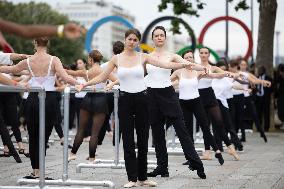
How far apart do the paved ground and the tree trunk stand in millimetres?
9324

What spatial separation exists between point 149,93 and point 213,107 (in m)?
3.46

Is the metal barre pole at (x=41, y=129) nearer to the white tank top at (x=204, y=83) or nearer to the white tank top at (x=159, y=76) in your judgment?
the white tank top at (x=159, y=76)

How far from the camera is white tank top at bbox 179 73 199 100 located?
44.0 feet

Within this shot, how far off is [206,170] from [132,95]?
10.5 ft

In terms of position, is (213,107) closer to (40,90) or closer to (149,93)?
(149,93)

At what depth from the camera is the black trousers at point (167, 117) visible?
38.3ft

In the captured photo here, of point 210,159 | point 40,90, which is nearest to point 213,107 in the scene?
point 210,159

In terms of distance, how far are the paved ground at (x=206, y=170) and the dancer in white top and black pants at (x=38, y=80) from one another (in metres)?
0.73

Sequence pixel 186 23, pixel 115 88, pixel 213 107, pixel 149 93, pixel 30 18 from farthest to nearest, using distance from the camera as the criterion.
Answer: pixel 30 18 < pixel 186 23 < pixel 213 107 < pixel 115 88 < pixel 149 93

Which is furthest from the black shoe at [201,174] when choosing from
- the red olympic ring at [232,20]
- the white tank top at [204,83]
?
the red olympic ring at [232,20]

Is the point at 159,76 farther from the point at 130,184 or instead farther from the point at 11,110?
the point at 11,110

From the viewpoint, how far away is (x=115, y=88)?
41.8ft

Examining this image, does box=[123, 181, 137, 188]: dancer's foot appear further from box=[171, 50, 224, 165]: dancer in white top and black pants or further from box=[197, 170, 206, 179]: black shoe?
box=[171, 50, 224, 165]: dancer in white top and black pants

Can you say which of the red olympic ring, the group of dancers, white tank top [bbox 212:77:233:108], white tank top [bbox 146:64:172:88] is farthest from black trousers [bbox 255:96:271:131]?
white tank top [bbox 146:64:172:88]
